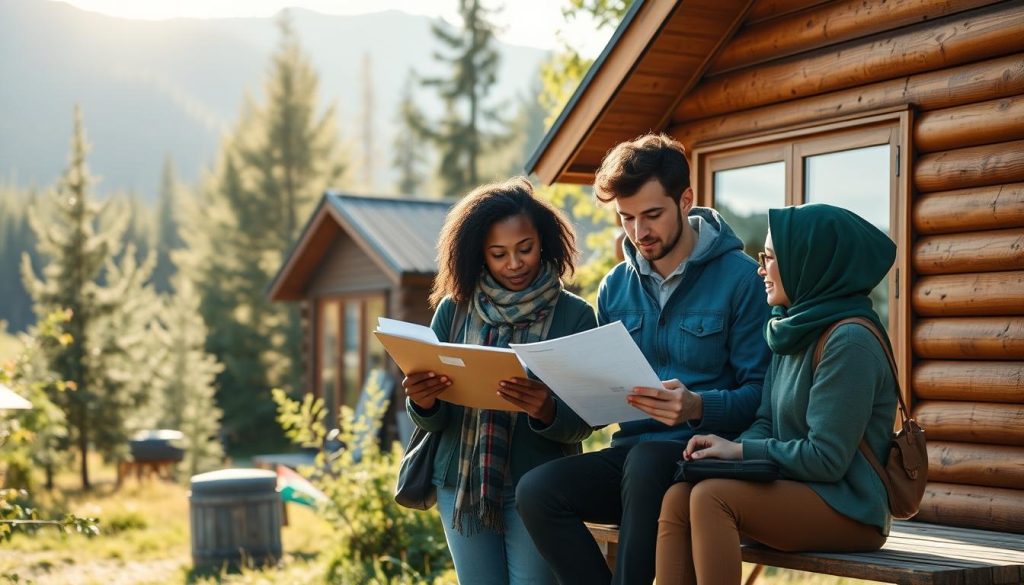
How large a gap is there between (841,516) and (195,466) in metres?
16.5

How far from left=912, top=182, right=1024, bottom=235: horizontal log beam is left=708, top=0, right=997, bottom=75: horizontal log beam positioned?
2.66 feet

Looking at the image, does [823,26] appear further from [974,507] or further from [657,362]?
[657,362]

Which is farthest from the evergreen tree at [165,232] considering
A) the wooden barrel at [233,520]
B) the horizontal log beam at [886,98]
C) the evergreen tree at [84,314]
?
the horizontal log beam at [886,98]

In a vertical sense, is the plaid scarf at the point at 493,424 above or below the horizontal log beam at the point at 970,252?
below

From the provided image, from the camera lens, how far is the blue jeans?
11.9ft

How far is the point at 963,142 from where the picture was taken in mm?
5133

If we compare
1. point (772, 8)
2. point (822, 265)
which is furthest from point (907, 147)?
point (822, 265)

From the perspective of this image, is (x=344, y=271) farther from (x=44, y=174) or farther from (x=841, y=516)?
(x=44, y=174)

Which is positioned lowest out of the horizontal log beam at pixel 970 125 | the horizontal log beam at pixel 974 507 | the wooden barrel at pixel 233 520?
the wooden barrel at pixel 233 520

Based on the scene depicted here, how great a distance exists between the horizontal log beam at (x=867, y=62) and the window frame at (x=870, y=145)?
0.64 feet

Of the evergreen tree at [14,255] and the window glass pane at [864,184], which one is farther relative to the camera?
the evergreen tree at [14,255]

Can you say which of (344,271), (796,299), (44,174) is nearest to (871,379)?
(796,299)

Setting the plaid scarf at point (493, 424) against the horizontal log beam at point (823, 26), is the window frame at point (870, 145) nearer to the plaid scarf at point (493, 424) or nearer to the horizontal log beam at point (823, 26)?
the horizontal log beam at point (823, 26)

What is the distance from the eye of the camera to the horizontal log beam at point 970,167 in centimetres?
493
